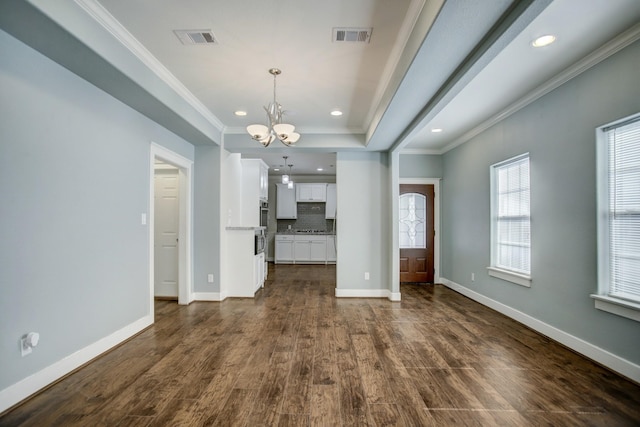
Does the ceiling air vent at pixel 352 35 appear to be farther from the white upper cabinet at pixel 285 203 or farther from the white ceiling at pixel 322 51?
the white upper cabinet at pixel 285 203

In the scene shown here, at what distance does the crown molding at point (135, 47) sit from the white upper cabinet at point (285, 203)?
543cm

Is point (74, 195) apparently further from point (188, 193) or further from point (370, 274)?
point (370, 274)

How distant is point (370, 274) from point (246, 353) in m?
2.68

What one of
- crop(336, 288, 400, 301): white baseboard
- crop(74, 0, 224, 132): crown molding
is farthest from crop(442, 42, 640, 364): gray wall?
crop(74, 0, 224, 132): crown molding

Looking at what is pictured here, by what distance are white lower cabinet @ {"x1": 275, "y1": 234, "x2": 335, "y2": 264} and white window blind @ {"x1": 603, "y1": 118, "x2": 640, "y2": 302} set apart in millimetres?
6481

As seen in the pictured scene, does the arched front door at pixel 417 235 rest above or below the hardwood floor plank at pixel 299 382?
above

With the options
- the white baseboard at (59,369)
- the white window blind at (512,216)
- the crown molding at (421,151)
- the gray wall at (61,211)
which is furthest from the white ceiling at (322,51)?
the white baseboard at (59,369)

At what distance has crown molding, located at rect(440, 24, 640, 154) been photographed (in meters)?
2.32

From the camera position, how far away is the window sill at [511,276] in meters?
3.54

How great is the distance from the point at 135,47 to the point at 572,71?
3.93 metres

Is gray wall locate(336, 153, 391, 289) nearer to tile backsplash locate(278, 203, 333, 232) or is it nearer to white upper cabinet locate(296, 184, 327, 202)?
white upper cabinet locate(296, 184, 327, 202)

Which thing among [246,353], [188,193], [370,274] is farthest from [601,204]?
[188,193]

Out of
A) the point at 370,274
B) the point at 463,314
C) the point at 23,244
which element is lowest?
the point at 463,314

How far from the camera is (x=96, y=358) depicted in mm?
2656
